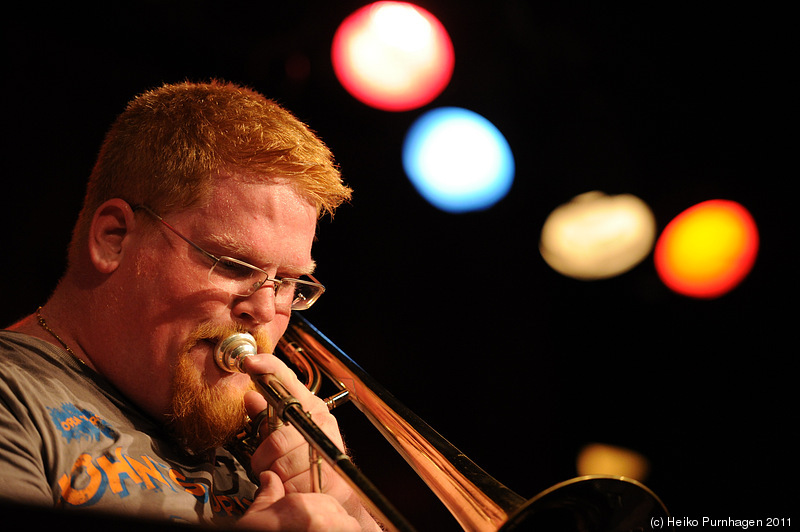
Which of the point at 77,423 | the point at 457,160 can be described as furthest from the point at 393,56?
the point at 77,423

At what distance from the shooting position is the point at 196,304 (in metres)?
1.49

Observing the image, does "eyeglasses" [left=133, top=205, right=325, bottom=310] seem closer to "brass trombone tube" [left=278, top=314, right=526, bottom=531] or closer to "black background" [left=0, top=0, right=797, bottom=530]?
"brass trombone tube" [left=278, top=314, right=526, bottom=531]

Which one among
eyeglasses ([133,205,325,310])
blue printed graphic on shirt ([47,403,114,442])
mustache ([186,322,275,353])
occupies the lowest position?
blue printed graphic on shirt ([47,403,114,442])

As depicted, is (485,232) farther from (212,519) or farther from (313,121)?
(212,519)

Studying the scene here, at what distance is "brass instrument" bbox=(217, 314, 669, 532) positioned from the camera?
111cm

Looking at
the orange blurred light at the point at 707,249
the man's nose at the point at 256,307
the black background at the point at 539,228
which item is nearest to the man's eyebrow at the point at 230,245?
the man's nose at the point at 256,307

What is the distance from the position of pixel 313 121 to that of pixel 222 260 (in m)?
1.82

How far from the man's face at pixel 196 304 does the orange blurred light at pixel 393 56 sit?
70.4 inches

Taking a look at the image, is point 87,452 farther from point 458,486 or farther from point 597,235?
point 597,235

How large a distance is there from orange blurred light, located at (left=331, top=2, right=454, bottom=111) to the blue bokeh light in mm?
168

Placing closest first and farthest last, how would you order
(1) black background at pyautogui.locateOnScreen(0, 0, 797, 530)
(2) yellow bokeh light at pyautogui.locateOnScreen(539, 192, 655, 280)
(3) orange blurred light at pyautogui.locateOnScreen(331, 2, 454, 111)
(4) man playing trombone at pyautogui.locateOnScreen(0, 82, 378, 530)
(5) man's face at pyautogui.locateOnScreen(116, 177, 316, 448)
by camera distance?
1. (4) man playing trombone at pyautogui.locateOnScreen(0, 82, 378, 530)
2. (5) man's face at pyautogui.locateOnScreen(116, 177, 316, 448)
3. (1) black background at pyautogui.locateOnScreen(0, 0, 797, 530)
4. (3) orange blurred light at pyautogui.locateOnScreen(331, 2, 454, 111)
5. (2) yellow bokeh light at pyautogui.locateOnScreen(539, 192, 655, 280)

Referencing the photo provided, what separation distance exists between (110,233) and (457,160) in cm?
229

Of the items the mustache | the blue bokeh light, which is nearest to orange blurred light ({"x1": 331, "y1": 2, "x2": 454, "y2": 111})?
the blue bokeh light

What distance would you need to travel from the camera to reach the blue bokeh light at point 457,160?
10.9 feet
